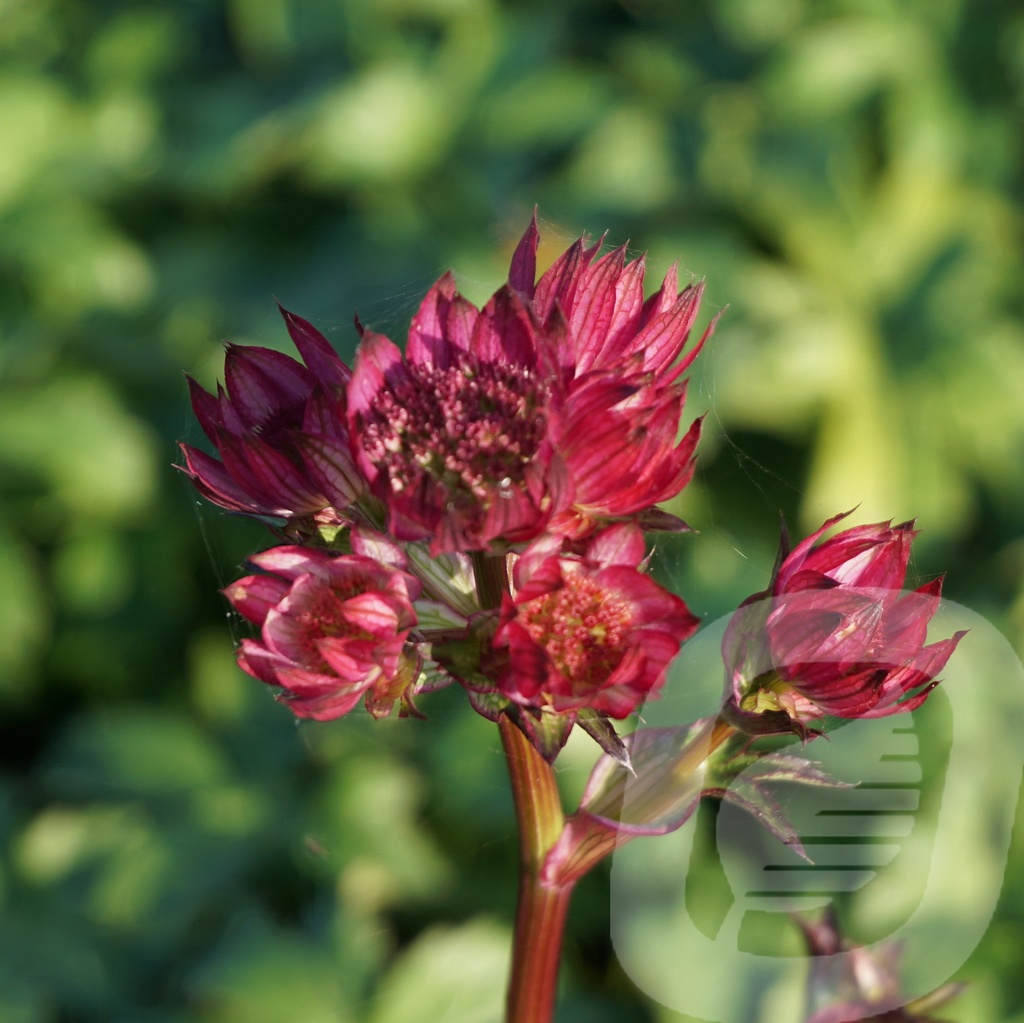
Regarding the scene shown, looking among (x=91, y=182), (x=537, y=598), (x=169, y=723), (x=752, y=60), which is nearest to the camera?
(x=537, y=598)

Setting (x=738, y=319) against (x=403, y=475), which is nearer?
(x=403, y=475)

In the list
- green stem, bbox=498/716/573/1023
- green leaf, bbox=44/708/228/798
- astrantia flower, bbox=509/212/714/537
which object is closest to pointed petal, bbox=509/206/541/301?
Answer: astrantia flower, bbox=509/212/714/537

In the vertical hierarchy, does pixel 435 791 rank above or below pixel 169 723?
below

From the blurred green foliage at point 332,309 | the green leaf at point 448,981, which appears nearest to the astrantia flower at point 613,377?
the blurred green foliage at point 332,309

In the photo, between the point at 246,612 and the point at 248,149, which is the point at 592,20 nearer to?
the point at 248,149

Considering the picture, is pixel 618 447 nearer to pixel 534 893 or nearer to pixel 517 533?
pixel 517 533

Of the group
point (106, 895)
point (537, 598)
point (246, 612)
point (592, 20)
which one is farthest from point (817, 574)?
point (592, 20)
